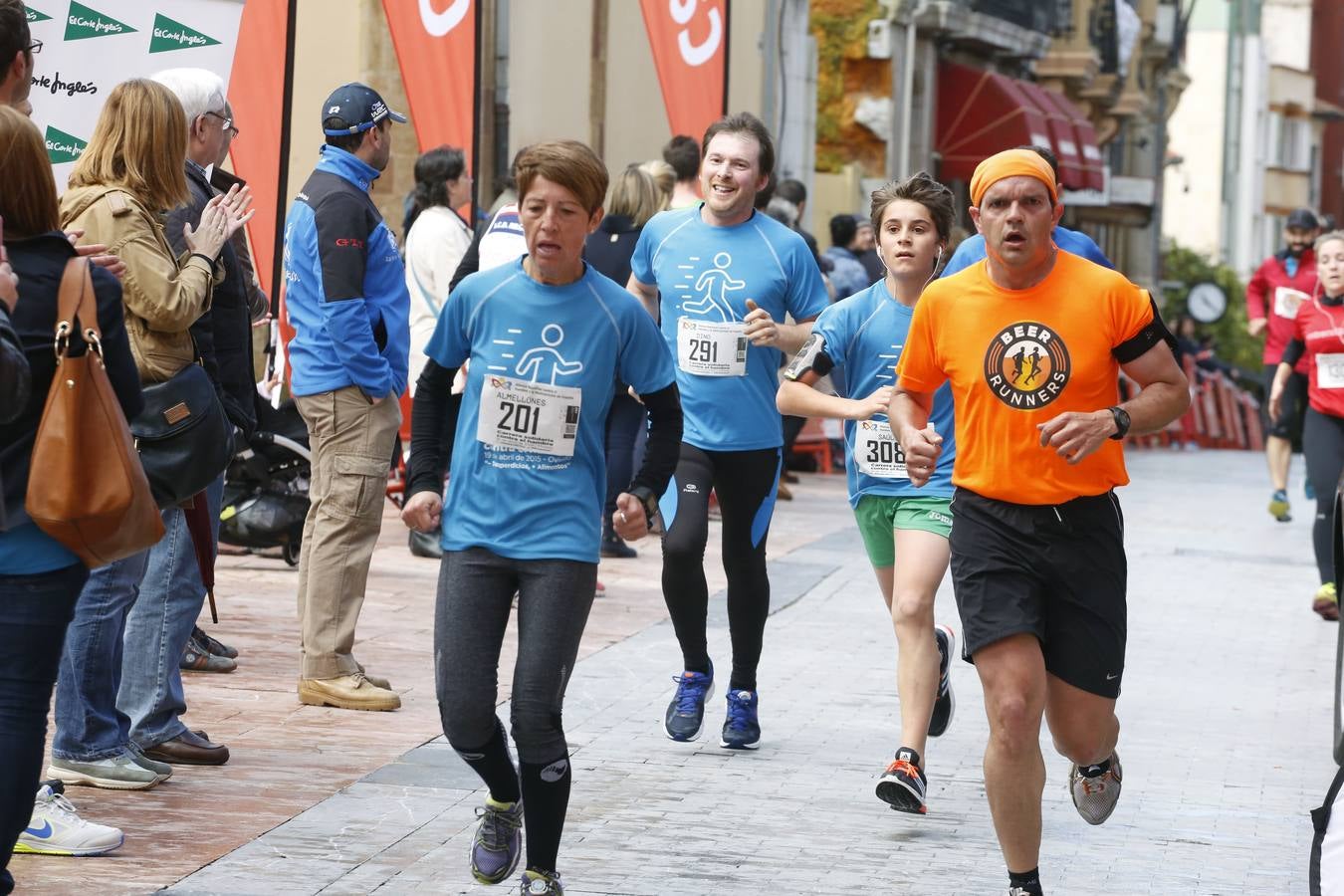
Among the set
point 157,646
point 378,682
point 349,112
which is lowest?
point 378,682

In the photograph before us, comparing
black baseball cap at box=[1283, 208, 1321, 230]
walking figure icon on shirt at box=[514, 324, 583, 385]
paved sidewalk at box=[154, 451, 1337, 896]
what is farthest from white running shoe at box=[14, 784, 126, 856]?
black baseball cap at box=[1283, 208, 1321, 230]

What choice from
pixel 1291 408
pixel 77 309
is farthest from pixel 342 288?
pixel 1291 408

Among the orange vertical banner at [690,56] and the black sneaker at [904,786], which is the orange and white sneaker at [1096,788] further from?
the orange vertical banner at [690,56]

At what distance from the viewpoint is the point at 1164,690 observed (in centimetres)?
888

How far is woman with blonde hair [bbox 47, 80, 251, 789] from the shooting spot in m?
5.91

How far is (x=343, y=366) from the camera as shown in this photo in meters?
7.44

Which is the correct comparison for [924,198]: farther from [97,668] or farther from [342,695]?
[97,668]

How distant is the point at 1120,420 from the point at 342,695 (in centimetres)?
335

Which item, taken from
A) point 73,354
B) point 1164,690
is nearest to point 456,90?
point 1164,690

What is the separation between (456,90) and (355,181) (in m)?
4.04

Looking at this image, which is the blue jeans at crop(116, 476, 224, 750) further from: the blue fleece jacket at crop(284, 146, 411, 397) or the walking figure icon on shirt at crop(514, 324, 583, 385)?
the walking figure icon on shirt at crop(514, 324, 583, 385)

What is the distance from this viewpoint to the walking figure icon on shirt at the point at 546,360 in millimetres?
5176

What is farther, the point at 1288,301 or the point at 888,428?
the point at 1288,301

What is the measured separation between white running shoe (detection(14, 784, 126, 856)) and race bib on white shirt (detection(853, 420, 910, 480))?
2464 millimetres
